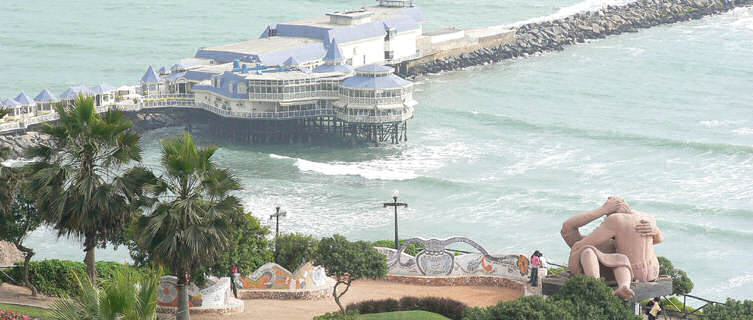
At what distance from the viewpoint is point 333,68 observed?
315 ft

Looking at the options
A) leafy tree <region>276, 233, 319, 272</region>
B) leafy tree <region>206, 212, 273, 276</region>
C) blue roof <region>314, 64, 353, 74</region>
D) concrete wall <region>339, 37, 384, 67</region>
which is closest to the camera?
leafy tree <region>206, 212, 273, 276</region>

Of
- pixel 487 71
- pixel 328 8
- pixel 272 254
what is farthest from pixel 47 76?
pixel 272 254

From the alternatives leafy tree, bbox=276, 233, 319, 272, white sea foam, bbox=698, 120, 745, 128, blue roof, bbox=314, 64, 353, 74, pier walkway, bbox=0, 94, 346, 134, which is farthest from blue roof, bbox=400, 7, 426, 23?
leafy tree, bbox=276, 233, 319, 272

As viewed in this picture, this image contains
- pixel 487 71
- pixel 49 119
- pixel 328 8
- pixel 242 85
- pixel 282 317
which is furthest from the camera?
pixel 328 8

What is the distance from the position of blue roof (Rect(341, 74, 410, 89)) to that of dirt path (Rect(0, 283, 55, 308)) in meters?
52.1

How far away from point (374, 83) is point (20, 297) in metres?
53.6

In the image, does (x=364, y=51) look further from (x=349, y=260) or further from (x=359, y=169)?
(x=349, y=260)

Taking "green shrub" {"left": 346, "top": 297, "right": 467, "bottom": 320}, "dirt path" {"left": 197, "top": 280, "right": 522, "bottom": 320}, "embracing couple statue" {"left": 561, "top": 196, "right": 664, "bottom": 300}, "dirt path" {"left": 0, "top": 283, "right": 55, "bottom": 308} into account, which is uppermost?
"embracing couple statue" {"left": 561, "top": 196, "right": 664, "bottom": 300}

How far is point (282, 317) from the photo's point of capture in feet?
128

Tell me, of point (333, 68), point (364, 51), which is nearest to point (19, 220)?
point (333, 68)

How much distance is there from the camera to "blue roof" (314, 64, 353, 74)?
315ft

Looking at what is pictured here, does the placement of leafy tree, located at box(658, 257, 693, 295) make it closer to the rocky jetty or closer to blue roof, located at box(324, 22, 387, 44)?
blue roof, located at box(324, 22, 387, 44)

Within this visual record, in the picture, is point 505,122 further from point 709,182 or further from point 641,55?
point 641,55

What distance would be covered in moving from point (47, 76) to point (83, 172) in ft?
292
